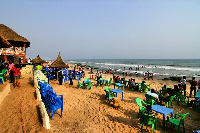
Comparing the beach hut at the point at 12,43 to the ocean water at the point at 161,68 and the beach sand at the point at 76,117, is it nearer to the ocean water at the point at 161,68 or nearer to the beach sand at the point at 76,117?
the beach sand at the point at 76,117

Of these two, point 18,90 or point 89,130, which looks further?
point 18,90

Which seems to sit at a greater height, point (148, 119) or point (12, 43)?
point (12, 43)

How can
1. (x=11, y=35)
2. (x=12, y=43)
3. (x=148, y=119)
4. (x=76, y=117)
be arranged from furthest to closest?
(x=12, y=43) → (x=11, y=35) → (x=76, y=117) → (x=148, y=119)

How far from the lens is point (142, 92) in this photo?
10492 millimetres

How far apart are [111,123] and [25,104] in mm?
3915

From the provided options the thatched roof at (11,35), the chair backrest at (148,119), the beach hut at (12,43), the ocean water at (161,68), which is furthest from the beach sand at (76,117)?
the ocean water at (161,68)

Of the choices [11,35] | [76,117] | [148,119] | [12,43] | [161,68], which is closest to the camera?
[148,119]

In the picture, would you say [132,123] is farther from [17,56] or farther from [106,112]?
[17,56]

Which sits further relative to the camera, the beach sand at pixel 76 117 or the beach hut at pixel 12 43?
the beach hut at pixel 12 43

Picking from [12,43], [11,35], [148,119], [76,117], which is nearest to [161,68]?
[148,119]

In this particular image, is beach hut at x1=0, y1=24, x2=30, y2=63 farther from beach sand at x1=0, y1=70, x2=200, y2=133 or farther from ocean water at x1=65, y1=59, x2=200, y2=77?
ocean water at x1=65, y1=59, x2=200, y2=77

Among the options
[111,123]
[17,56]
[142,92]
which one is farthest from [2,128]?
[17,56]

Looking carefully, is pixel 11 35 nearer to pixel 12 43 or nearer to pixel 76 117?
pixel 12 43

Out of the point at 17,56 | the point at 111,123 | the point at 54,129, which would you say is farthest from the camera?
the point at 17,56
